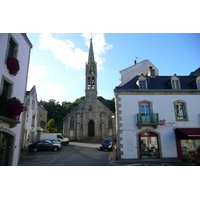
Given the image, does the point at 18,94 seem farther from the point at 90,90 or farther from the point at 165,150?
the point at 90,90

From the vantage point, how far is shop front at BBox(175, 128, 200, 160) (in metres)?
13.2

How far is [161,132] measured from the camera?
536 inches

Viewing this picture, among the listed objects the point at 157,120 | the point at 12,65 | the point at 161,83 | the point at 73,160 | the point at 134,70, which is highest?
the point at 134,70

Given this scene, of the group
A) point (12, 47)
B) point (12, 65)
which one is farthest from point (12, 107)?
point (12, 47)

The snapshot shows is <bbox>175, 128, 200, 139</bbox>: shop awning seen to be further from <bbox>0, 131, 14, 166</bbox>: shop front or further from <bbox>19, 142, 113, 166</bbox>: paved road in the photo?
<bbox>0, 131, 14, 166</bbox>: shop front

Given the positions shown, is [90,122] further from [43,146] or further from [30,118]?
[43,146]

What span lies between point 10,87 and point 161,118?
12.1 m

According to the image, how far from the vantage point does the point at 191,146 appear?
13.5 metres

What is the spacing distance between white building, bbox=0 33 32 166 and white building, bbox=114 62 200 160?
7823mm

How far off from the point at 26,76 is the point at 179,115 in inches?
529

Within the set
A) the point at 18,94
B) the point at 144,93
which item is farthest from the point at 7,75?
the point at 144,93

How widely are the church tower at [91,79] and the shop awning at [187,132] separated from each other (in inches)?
973

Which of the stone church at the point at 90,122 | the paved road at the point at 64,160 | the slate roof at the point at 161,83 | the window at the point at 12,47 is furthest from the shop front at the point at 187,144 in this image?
the stone church at the point at 90,122

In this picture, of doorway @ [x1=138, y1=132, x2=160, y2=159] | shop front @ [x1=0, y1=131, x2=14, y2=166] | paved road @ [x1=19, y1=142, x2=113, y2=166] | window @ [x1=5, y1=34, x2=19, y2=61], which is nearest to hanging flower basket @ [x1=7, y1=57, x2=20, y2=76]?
window @ [x1=5, y1=34, x2=19, y2=61]
